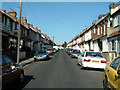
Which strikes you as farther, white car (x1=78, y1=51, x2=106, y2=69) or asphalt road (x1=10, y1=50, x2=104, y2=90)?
white car (x1=78, y1=51, x2=106, y2=69)

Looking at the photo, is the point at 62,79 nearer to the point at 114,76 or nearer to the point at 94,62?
the point at 114,76

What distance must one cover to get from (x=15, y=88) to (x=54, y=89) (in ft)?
5.42

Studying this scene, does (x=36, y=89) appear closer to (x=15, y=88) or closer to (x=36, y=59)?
(x=15, y=88)

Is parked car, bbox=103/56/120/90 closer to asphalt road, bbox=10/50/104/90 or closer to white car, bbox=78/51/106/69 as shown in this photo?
asphalt road, bbox=10/50/104/90

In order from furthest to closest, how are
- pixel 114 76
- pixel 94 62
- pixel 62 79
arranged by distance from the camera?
pixel 94 62, pixel 62 79, pixel 114 76

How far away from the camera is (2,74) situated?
496 centimetres

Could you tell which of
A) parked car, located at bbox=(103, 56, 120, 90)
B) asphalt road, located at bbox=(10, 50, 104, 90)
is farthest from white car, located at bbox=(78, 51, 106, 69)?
parked car, located at bbox=(103, 56, 120, 90)

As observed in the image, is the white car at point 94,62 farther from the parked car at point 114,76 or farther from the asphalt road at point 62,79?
the parked car at point 114,76

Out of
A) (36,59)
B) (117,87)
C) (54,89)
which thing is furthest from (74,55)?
(117,87)

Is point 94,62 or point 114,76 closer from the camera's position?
point 114,76

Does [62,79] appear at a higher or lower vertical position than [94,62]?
lower

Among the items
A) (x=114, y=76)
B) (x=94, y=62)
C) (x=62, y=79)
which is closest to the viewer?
(x=114, y=76)

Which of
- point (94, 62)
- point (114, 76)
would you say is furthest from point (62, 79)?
point (94, 62)

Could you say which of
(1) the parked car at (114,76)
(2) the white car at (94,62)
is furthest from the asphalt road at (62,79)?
(1) the parked car at (114,76)
